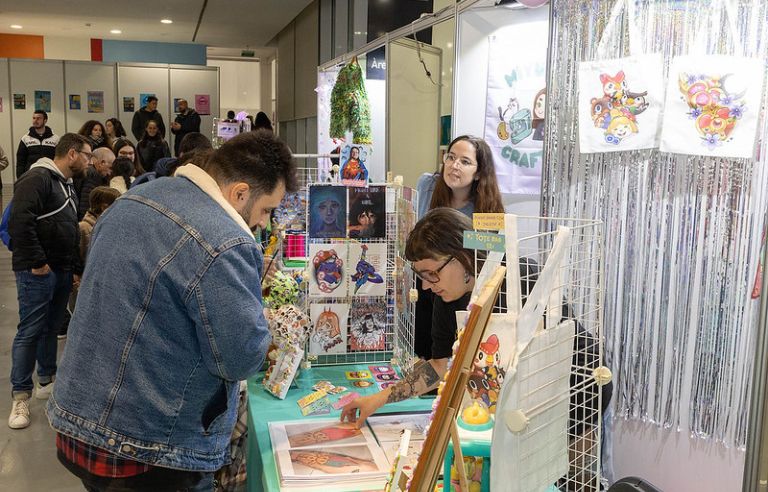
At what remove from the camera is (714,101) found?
215 cm

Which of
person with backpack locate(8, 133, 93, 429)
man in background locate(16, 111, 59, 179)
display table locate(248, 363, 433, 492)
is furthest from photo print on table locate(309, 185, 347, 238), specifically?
man in background locate(16, 111, 59, 179)

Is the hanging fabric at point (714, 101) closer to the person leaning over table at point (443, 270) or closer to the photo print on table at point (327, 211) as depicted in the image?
the person leaning over table at point (443, 270)

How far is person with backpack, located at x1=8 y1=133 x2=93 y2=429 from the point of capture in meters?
3.62

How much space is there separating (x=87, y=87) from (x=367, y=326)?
12.1 metres

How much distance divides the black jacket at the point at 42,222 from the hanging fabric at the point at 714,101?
3.11 m

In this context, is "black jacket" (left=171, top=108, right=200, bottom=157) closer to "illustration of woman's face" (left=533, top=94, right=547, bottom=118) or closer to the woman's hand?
"illustration of woman's face" (left=533, top=94, right=547, bottom=118)

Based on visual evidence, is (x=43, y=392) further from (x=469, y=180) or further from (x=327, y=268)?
(x=469, y=180)

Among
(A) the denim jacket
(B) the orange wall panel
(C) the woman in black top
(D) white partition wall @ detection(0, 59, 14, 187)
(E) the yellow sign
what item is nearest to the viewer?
(E) the yellow sign

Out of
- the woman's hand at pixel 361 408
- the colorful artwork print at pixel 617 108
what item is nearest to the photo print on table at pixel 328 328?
the woman's hand at pixel 361 408

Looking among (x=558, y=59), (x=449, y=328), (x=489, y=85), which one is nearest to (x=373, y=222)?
(x=449, y=328)

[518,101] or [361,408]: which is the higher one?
[518,101]

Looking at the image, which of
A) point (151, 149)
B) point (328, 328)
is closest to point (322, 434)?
point (328, 328)

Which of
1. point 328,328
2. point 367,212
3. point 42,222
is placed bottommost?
point 328,328

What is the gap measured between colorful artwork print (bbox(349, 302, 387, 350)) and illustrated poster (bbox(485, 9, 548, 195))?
165cm
